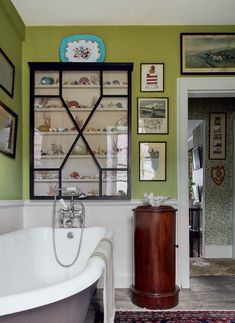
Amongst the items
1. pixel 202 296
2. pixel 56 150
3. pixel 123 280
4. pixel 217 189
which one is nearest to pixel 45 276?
pixel 123 280

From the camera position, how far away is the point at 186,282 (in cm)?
329

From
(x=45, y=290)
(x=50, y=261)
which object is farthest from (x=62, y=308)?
(x=50, y=261)

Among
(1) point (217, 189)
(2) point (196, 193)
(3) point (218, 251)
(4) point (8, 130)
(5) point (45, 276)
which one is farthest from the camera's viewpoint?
(2) point (196, 193)

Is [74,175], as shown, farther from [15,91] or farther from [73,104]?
[15,91]

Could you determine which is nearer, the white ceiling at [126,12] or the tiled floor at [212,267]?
the white ceiling at [126,12]

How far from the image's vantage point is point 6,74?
9.35 feet

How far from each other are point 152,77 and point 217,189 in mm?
2375

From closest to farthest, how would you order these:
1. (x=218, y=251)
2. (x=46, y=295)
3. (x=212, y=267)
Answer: (x=46, y=295) → (x=212, y=267) → (x=218, y=251)

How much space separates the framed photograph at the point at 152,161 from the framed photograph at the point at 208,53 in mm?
823

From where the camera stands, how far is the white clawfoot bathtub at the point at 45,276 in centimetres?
116

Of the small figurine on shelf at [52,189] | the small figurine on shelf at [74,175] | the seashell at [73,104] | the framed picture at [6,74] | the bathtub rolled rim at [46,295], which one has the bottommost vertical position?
the bathtub rolled rim at [46,295]

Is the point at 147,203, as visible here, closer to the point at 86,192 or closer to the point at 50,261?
the point at 86,192

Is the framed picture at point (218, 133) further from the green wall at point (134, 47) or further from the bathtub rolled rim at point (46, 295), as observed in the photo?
the bathtub rolled rim at point (46, 295)

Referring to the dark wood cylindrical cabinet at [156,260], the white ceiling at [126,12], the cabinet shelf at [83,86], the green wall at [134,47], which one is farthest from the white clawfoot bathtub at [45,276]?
the white ceiling at [126,12]
